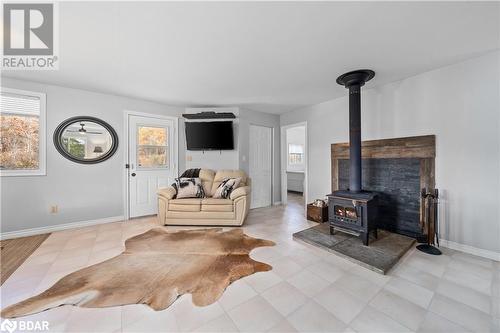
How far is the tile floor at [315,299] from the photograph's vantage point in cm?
130

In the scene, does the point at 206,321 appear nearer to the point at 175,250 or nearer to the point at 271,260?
the point at 271,260

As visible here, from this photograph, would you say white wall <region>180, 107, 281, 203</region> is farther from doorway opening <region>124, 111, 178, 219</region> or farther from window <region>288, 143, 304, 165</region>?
window <region>288, 143, 304, 165</region>

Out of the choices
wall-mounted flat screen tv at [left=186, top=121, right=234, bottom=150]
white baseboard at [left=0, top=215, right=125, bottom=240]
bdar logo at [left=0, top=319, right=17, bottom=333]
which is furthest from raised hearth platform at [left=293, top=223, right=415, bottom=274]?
white baseboard at [left=0, top=215, right=125, bottom=240]

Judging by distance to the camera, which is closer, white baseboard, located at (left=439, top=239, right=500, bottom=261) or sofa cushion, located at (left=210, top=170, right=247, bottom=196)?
white baseboard, located at (left=439, top=239, right=500, bottom=261)

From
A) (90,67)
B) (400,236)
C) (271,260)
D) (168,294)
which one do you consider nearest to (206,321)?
(168,294)

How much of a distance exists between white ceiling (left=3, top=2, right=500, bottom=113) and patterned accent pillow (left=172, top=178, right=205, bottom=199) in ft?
5.45

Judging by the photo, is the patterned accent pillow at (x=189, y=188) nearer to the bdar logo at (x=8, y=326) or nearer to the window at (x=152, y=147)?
the window at (x=152, y=147)

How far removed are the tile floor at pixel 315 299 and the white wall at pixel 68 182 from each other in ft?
3.27

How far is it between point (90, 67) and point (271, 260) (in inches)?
131

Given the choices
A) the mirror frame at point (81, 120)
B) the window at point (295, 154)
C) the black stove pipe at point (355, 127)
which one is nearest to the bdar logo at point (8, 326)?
the mirror frame at point (81, 120)

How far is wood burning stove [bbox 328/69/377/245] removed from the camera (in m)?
2.38

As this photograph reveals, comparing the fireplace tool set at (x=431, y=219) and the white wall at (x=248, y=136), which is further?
the white wall at (x=248, y=136)

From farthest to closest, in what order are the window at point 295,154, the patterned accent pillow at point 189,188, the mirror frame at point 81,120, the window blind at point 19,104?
the window at point 295,154 < the patterned accent pillow at point 189,188 < the mirror frame at point 81,120 < the window blind at point 19,104

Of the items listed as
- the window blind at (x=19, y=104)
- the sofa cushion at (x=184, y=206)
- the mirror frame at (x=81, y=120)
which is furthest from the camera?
the sofa cushion at (x=184, y=206)
